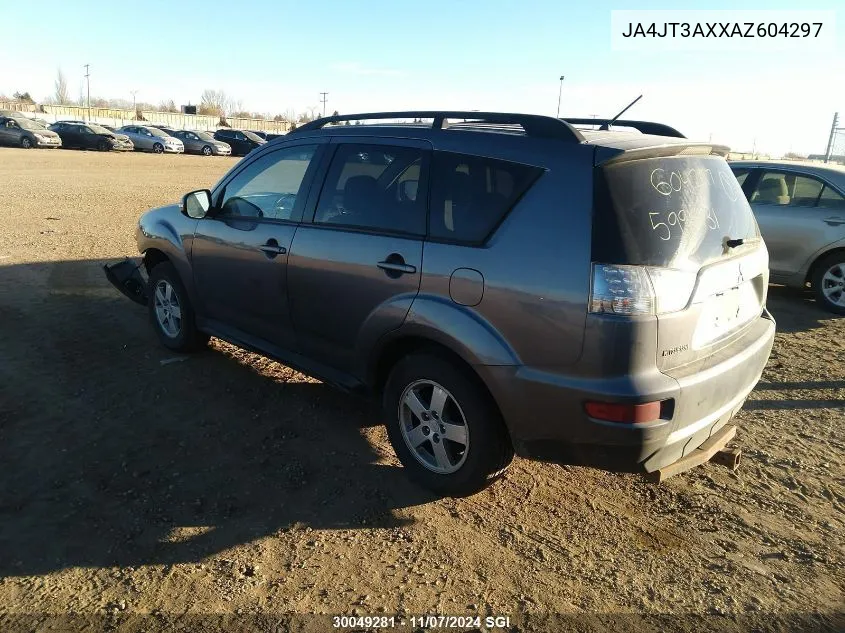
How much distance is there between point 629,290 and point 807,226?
231 inches

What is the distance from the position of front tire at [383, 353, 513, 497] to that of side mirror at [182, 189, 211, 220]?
2.17 meters

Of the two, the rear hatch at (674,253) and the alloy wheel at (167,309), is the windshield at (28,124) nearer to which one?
the alloy wheel at (167,309)

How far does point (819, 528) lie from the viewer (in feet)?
10.1

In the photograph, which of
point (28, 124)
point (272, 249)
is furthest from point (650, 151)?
point (28, 124)

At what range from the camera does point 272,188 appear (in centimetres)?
416

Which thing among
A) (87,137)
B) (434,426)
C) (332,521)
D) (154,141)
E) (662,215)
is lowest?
(332,521)

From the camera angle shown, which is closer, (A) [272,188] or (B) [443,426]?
(B) [443,426]

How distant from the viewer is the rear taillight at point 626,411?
247 cm

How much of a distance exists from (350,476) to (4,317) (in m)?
4.27

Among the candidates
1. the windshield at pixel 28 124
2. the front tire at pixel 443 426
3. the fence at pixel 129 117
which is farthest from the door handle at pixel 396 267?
the fence at pixel 129 117

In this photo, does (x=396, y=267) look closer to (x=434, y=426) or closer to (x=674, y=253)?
(x=434, y=426)

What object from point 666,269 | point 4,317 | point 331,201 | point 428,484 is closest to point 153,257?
A: point 4,317

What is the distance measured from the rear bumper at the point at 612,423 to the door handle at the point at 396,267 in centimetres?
64

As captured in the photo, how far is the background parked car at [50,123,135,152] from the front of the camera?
35.0 meters
